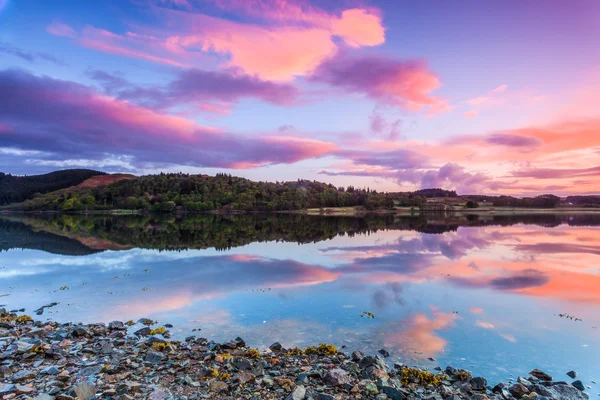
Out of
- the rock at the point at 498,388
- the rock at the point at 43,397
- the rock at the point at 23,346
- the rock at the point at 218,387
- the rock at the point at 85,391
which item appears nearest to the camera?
the rock at the point at 43,397

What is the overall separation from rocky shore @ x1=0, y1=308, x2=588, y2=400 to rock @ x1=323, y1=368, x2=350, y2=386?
29mm

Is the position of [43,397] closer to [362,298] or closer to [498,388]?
[498,388]

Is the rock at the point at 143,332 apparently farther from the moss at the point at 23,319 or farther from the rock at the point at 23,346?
the moss at the point at 23,319

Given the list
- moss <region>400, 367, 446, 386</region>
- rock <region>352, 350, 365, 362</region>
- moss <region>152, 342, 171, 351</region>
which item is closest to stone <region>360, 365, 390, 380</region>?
moss <region>400, 367, 446, 386</region>

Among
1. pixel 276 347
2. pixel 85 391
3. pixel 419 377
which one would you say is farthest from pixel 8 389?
pixel 419 377

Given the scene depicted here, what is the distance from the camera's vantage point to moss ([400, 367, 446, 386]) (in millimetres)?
10625

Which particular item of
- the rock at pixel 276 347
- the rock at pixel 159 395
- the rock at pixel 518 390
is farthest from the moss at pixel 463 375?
the rock at pixel 159 395

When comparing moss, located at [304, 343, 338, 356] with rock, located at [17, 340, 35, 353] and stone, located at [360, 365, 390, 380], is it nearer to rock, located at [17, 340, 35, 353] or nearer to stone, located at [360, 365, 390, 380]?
stone, located at [360, 365, 390, 380]

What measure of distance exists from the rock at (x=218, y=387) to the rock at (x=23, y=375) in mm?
5517

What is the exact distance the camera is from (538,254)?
39062mm

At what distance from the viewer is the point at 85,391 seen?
30.0 feet

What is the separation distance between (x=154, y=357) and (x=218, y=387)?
11.0 feet

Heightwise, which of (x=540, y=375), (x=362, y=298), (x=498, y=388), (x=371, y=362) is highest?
(x=371, y=362)

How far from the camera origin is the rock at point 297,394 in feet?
30.3
